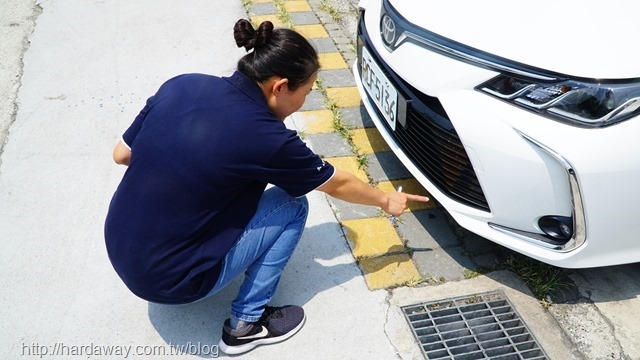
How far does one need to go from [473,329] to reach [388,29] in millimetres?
1352

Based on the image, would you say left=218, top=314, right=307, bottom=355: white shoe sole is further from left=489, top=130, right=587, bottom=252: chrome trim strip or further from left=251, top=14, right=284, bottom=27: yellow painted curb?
left=251, top=14, right=284, bottom=27: yellow painted curb

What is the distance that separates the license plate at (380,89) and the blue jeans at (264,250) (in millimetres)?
706

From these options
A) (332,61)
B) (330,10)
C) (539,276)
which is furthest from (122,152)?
(330,10)

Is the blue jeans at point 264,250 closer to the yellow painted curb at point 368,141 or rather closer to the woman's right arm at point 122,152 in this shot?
the woman's right arm at point 122,152

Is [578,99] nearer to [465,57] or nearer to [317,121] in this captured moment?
[465,57]

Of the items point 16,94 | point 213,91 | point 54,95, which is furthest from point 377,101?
point 16,94

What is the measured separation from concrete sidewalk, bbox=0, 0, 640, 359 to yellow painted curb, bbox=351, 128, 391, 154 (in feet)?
0.04

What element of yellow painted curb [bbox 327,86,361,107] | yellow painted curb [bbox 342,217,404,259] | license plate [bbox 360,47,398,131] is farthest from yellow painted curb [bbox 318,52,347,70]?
yellow painted curb [bbox 342,217,404,259]

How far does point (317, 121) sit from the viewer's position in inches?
133

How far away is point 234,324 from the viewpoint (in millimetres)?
2076

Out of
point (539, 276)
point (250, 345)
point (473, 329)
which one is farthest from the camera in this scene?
point (539, 276)

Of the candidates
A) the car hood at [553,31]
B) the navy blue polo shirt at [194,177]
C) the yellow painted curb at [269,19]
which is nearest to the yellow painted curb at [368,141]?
the car hood at [553,31]

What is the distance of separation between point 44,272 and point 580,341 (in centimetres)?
216

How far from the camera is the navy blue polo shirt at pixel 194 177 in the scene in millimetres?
1702
